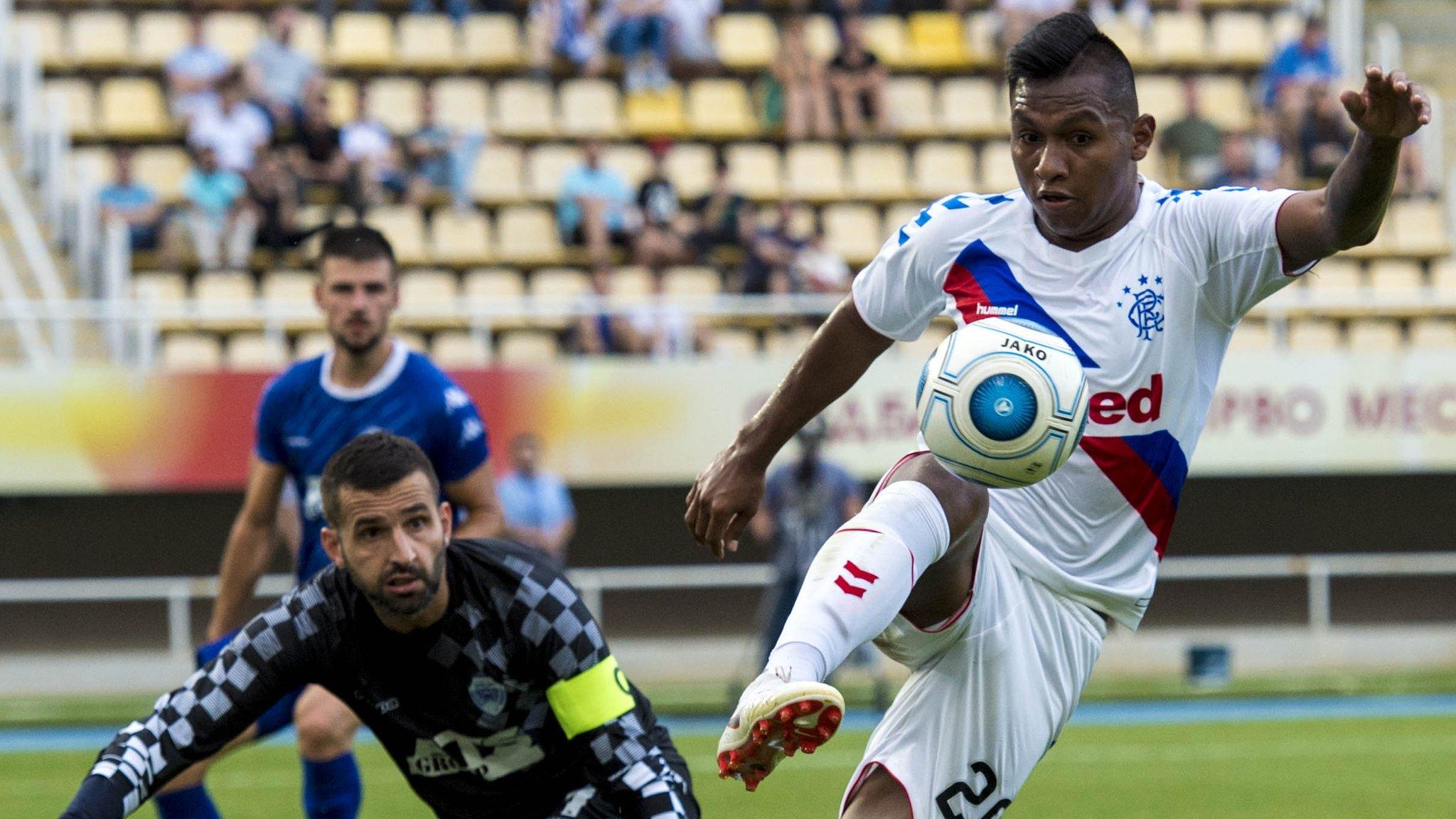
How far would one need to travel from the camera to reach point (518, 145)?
1719 cm

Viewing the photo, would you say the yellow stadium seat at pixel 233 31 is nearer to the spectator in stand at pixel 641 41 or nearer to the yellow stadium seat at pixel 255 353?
the spectator in stand at pixel 641 41

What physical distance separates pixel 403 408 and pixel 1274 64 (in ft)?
44.2

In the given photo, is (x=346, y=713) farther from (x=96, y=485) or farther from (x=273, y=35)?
(x=273, y=35)

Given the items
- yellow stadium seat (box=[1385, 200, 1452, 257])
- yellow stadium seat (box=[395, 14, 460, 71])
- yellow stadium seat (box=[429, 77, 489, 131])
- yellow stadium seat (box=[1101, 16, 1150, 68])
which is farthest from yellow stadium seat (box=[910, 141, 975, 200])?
yellow stadium seat (box=[395, 14, 460, 71])

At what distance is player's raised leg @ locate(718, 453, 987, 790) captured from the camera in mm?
3512

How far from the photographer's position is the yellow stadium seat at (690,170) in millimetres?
17016

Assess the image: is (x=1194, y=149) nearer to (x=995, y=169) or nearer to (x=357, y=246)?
(x=995, y=169)

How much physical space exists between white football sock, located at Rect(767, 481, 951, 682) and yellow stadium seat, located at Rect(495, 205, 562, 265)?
12.4 metres

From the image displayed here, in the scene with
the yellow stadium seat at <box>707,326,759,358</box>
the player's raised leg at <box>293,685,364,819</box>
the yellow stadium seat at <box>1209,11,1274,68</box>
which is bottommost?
the player's raised leg at <box>293,685,364,819</box>

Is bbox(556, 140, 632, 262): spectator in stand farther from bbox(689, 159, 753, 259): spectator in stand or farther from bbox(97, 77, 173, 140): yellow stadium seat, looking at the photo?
bbox(97, 77, 173, 140): yellow stadium seat

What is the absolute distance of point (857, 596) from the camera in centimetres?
379

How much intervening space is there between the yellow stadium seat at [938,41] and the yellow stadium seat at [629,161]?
3.25 m

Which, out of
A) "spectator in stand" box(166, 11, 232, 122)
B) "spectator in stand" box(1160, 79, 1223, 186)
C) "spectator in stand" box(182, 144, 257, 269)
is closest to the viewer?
"spectator in stand" box(182, 144, 257, 269)

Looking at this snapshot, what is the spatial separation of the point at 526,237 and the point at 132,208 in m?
3.17
